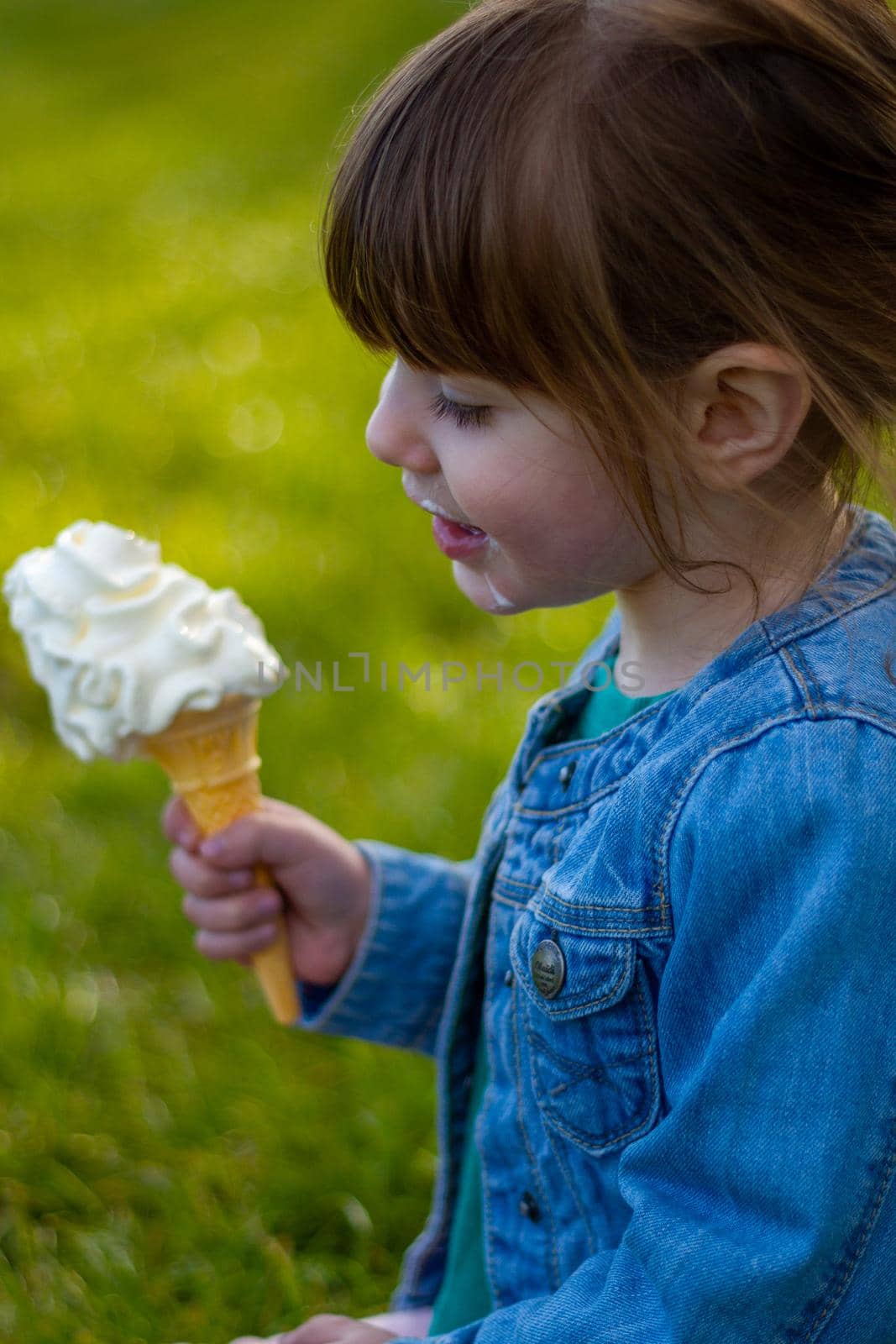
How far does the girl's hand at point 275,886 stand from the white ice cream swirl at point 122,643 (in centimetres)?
15

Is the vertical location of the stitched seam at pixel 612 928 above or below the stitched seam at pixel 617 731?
below

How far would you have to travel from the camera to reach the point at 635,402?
1.08m

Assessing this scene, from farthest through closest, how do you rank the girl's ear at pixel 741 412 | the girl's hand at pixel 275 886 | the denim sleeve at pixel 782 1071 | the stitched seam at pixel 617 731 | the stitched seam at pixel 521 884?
the girl's hand at pixel 275 886 → the stitched seam at pixel 521 884 → the stitched seam at pixel 617 731 → the girl's ear at pixel 741 412 → the denim sleeve at pixel 782 1071

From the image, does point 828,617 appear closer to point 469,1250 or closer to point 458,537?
point 458,537

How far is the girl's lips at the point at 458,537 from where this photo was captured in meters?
1.27

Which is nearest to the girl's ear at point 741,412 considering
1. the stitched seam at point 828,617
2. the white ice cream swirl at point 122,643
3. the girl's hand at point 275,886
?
the stitched seam at point 828,617

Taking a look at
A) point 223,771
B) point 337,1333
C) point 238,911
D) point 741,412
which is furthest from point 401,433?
point 337,1333

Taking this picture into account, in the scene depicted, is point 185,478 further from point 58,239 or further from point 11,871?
point 58,239

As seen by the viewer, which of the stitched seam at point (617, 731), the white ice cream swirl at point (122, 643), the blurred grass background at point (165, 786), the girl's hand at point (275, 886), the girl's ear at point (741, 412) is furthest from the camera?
the blurred grass background at point (165, 786)

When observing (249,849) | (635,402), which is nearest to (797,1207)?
(635,402)

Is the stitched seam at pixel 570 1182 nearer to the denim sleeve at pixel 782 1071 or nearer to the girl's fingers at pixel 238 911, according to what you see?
the denim sleeve at pixel 782 1071

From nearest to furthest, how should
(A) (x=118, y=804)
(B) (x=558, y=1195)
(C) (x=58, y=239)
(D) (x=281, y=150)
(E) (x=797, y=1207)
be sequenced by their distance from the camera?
(E) (x=797, y=1207)
(B) (x=558, y=1195)
(A) (x=118, y=804)
(C) (x=58, y=239)
(D) (x=281, y=150)

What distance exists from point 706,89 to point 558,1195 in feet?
3.13

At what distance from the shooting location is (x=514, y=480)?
1149mm
